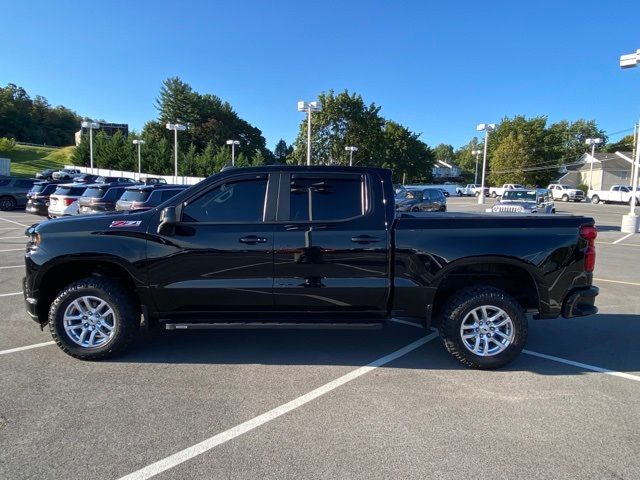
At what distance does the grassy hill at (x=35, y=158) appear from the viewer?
79688 millimetres

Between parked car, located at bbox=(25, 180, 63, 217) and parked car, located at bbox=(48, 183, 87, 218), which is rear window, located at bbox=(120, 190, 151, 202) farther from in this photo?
parked car, located at bbox=(25, 180, 63, 217)

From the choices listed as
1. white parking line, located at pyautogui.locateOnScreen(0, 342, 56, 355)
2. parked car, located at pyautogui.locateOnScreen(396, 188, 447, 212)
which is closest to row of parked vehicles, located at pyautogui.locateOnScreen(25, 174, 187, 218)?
white parking line, located at pyautogui.locateOnScreen(0, 342, 56, 355)

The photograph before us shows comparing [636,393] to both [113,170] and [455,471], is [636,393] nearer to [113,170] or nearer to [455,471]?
[455,471]

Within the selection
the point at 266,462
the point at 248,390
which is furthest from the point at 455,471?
the point at 248,390

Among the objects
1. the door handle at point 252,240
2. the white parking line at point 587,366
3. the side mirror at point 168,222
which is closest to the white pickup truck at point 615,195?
the white parking line at point 587,366

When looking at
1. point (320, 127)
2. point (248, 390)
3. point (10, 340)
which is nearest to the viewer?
point (248, 390)

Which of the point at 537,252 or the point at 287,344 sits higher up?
the point at 537,252

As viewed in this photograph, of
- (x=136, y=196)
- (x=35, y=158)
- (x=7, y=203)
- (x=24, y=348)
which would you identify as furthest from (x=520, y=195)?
(x=35, y=158)

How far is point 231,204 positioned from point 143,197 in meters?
10.9

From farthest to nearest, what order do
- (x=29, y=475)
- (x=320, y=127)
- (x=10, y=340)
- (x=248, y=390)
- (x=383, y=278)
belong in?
(x=320, y=127)
(x=10, y=340)
(x=383, y=278)
(x=248, y=390)
(x=29, y=475)

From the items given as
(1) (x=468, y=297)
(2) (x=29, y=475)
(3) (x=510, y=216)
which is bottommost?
(2) (x=29, y=475)

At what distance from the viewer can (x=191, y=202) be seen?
15.0 ft

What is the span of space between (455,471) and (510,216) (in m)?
2.73

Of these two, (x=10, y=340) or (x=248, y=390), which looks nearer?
(x=248, y=390)
